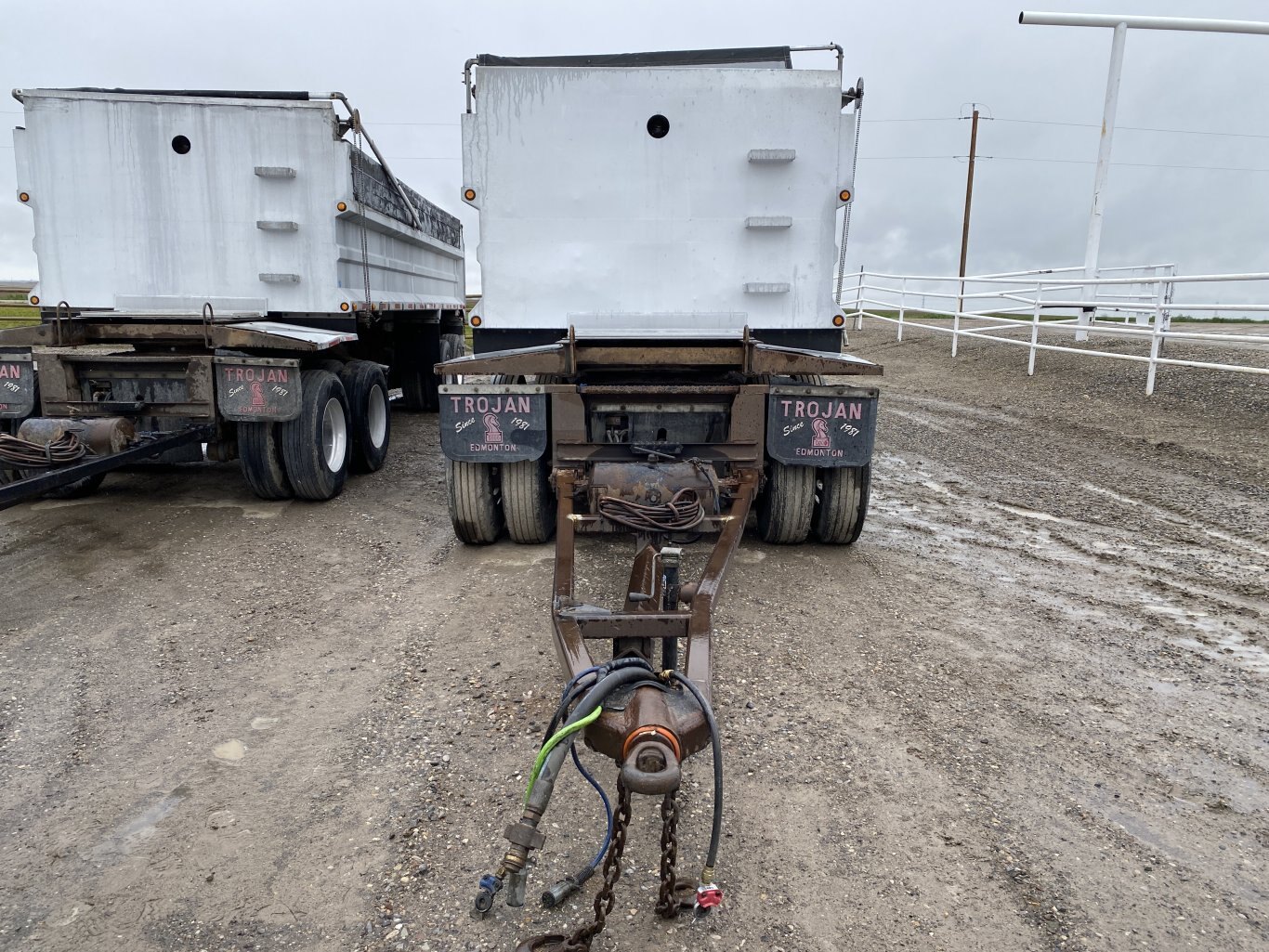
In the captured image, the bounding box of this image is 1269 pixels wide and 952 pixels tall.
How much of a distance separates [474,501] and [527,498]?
0.33 meters

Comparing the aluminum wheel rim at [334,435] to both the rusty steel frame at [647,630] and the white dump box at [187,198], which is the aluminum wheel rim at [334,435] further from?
the rusty steel frame at [647,630]

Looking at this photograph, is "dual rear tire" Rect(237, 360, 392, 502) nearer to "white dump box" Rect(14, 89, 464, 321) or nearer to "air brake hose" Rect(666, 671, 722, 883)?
"white dump box" Rect(14, 89, 464, 321)

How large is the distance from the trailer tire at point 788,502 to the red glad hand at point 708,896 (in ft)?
11.3

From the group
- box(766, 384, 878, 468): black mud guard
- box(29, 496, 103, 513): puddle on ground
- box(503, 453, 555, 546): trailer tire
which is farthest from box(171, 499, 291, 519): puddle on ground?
box(766, 384, 878, 468): black mud guard

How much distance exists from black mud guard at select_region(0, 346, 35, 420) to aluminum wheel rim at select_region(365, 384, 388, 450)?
257 centimetres

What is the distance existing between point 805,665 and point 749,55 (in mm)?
4075

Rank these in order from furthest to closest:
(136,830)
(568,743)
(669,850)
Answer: (136,830), (568,743), (669,850)

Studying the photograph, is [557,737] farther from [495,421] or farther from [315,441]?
[315,441]

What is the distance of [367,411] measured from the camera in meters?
8.12

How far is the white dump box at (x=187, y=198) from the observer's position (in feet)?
22.4

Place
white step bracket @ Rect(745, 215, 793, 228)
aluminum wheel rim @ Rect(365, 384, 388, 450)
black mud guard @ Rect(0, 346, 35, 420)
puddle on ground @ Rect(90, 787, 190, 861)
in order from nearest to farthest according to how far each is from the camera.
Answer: puddle on ground @ Rect(90, 787, 190, 861), white step bracket @ Rect(745, 215, 793, 228), black mud guard @ Rect(0, 346, 35, 420), aluminum wheel rim @ Rect(365, 384, 388, 450)

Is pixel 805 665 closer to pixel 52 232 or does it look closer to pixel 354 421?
pixel 354 421

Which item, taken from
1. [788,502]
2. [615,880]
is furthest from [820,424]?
[615,880]

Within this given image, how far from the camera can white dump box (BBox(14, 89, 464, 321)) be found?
684cm
